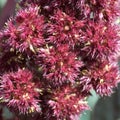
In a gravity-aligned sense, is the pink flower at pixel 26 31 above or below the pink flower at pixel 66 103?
above

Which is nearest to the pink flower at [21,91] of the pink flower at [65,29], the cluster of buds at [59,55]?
the cluster of buds at [59,55]

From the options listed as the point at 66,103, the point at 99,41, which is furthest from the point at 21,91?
the point at 99,41

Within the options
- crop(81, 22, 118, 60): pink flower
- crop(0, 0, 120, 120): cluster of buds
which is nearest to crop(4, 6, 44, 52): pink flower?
Answer: crop(0, 0, 120, 120): cluster of buds

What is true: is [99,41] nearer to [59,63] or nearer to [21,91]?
[59,63]

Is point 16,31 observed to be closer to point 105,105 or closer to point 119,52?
point 119,52

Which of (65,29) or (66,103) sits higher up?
(65,29)

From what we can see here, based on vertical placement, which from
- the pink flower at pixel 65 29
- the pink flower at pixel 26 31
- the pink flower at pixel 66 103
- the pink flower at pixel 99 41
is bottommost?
the pink flower at pixel 66 103

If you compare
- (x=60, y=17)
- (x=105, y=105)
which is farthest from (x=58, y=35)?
(x=105, y=105)

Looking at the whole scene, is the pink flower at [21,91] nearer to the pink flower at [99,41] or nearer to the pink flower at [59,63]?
the pink flower at [59,63]
